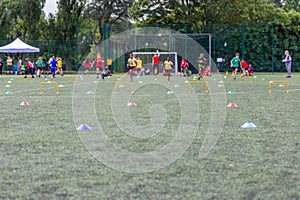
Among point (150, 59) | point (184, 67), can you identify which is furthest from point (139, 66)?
point (150, 59)

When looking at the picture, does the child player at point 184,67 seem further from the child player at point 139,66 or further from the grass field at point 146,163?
the grass field at point 146,163

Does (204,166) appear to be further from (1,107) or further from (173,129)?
(1,107)

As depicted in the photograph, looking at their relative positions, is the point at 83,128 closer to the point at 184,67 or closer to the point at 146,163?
the point at 146,163

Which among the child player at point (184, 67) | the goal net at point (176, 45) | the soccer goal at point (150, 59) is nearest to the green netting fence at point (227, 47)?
the goal net at point (176, 45)

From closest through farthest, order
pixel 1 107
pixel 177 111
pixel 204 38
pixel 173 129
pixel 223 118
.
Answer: pixel 173 129 → pixel 223 118 → pixel 177 111 → pixel 1 107 → pixel 204 38

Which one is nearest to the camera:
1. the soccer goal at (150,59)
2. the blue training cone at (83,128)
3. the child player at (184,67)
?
the blue training cone at (83,128)

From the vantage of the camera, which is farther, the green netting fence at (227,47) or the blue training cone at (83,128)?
the green netting fence at (227,47)

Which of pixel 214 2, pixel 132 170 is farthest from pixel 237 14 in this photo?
pixel 132 170

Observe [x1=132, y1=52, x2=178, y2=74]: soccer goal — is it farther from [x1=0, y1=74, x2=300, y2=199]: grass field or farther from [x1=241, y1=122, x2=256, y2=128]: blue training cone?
[x1=241, y1=122, x2=256, y2=128]: blue training cone

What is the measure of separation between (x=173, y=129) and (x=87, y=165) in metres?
3.15

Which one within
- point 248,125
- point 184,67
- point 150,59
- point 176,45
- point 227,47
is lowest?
point 184,67

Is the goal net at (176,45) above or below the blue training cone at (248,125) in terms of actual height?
above

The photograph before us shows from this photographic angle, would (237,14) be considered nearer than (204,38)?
No

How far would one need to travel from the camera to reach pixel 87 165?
6039mm
